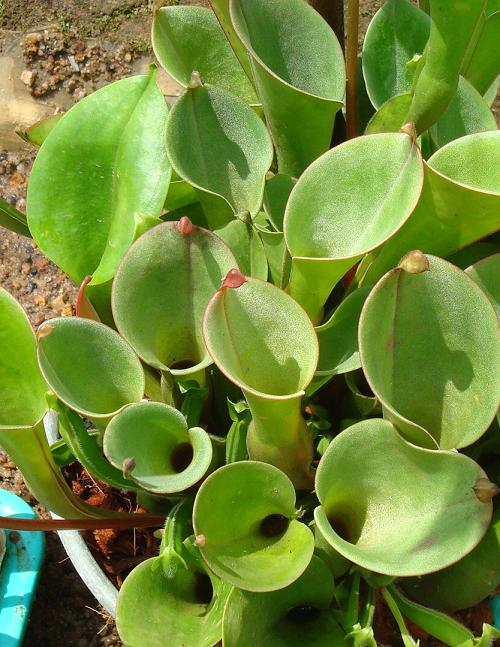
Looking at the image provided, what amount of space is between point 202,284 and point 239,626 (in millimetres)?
293

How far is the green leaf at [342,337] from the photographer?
2.08ft

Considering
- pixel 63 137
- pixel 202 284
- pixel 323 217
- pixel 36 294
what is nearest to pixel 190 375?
pixel 202 284

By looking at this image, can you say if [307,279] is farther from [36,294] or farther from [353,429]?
[36,294]

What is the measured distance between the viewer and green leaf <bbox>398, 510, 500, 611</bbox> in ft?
2.01

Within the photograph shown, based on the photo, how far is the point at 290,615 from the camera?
65 centimetres

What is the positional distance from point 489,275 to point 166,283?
0.94 feet

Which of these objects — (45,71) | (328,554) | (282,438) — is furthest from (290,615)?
(45,71)

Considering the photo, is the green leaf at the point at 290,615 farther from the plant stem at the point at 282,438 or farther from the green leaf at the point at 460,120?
the green leaf at the point at 460,120

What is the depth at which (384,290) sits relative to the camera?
539mm

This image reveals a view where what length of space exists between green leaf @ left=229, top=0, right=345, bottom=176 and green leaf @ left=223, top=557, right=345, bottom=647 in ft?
1.37

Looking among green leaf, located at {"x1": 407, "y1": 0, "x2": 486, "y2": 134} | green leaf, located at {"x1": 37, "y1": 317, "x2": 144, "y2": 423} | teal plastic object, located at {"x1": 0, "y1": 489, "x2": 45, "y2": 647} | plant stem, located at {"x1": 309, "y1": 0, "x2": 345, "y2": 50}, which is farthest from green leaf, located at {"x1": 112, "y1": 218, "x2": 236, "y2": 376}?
teal plastic object, located at {"x1": 0, "y1": 489, "x2": 45, "y2": 647}

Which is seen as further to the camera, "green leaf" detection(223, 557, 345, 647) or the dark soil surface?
the dark soil surface

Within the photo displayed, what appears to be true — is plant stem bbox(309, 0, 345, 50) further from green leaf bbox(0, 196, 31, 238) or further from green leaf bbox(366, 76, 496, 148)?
green leaf bbox(0, 196, 31, 238)

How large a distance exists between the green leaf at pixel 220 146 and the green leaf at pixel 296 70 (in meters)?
0.03
